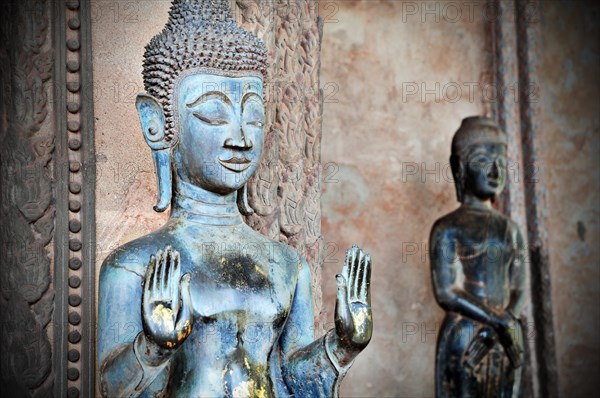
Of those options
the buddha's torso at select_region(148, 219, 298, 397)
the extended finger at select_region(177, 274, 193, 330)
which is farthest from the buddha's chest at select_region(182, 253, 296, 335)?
the extended finger at select_region(177, 274, 193, 330)

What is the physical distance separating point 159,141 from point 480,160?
9.04 ft

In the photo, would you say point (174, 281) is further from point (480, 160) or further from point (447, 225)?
point (480, 160)

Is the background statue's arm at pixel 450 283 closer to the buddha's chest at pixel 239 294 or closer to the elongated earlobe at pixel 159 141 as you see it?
the buddha's chest at pixel 239 294

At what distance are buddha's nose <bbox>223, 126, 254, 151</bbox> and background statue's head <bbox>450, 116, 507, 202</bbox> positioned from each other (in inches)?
107

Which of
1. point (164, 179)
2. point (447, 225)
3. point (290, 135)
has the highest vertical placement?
point (290, 135)

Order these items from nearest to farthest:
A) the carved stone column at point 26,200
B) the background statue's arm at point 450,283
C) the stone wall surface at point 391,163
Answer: the carved stone column at point 26,200 < the background statue's arm at point 450,283 < the stone wall surface at point 391,163

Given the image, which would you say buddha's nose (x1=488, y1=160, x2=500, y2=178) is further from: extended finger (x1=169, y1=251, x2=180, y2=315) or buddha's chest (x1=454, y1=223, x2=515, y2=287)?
extended finger (x1=169, y1=251, x2=180, y2=315)

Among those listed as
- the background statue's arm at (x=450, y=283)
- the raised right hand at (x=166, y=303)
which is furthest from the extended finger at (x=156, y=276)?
the background statue's arm at (x=450, y=283)

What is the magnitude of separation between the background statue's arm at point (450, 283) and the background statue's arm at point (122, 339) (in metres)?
2.67

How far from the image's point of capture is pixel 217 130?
396cm

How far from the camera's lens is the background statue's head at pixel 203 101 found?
3.97 meters

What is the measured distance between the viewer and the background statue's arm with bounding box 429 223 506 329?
243 inches

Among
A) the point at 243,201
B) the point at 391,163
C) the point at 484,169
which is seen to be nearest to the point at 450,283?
the point at 484,169

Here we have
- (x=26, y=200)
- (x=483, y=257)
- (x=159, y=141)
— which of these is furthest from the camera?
(x=483, y=257)
